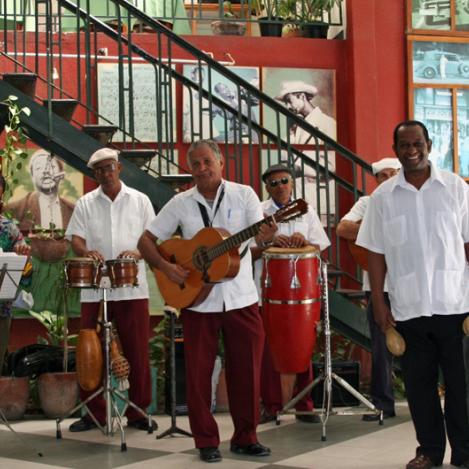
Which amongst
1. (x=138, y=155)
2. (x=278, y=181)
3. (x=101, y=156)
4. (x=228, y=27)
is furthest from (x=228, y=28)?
(x=101, y=156)

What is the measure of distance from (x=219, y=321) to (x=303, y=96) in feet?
15.3

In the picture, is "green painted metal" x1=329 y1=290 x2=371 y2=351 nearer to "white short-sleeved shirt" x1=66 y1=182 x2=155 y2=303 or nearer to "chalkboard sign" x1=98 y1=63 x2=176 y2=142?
"white short-sleeved shirt" x1=66 y1=182 x2=155 y2=303

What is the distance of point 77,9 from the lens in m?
7.02

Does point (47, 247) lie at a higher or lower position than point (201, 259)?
higher

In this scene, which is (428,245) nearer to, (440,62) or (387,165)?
(387,165)

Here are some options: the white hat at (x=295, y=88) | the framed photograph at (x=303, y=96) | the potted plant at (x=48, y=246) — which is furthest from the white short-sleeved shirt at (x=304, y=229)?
the white hat at (x=295, y=88)

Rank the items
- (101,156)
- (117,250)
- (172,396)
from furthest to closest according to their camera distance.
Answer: (117,250), (101,156), (172,396)

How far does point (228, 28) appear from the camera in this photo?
9648 mm

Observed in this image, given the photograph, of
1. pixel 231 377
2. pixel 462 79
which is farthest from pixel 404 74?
pixel 231 377

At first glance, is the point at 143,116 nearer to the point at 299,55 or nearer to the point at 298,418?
the point at 299,55

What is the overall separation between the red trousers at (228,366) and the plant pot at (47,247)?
3.16 m

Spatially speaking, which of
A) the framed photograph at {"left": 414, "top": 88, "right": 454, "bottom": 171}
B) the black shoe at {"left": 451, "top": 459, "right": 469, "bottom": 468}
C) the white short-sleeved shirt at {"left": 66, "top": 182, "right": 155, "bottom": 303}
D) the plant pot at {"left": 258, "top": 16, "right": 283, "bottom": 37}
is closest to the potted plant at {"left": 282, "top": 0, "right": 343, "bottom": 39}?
the plant pot at {"left": 258, "top": 16, "right": 283, "bottom": 37}

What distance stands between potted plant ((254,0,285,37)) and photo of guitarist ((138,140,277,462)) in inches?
183

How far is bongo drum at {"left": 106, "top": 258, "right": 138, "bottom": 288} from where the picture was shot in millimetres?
5727
